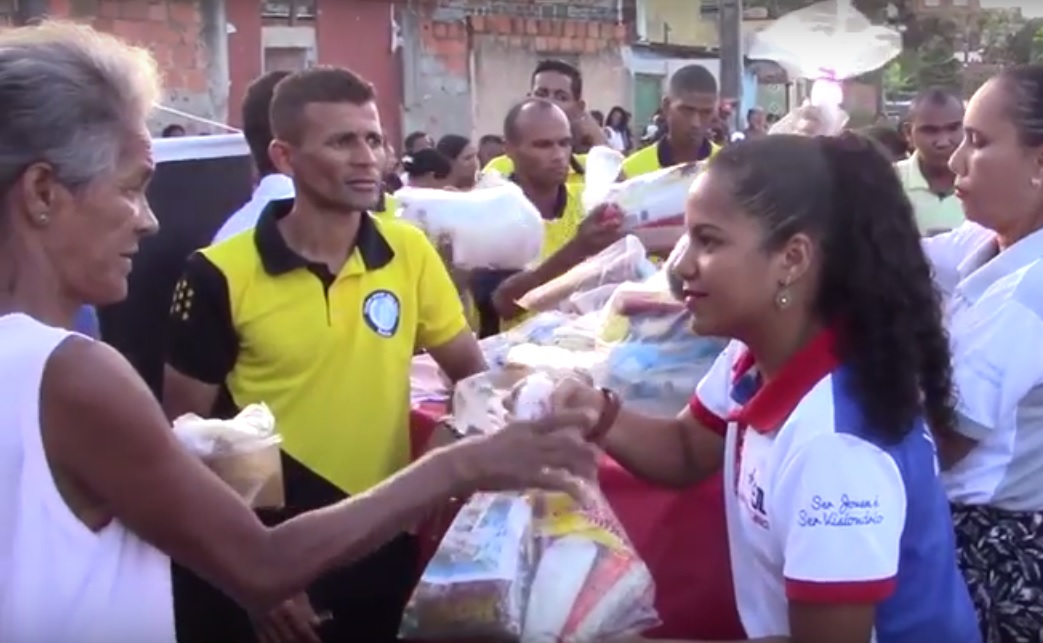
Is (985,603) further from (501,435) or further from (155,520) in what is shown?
(155,520)

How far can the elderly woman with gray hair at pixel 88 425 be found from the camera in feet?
5.49

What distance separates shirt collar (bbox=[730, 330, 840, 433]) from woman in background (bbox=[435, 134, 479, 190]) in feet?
19.8

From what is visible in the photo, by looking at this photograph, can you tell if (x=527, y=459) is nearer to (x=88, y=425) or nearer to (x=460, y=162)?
(x=88, y=425)

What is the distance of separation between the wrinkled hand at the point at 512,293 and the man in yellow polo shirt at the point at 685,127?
5.53 feet

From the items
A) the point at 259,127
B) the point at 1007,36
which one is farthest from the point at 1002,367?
the point at 1007,36

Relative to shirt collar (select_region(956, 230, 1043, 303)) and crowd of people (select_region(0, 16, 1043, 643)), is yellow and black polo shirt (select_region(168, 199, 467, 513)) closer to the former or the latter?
crowd of people (select_region(0, 16, 1043, 643))

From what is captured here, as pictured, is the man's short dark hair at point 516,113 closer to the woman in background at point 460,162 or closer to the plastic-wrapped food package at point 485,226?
the plastic-wrapped food package at point 485,226

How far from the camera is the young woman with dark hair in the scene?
1.81m

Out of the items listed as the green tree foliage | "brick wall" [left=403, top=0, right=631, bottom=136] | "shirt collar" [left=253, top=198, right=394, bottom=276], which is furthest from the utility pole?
"shirt collar" [left=253, top=198, right=394, bottom=276]

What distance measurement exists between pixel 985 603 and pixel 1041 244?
624 mm

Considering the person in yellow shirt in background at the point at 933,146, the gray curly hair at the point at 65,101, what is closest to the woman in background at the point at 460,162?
the person in yellow shirt in background at the point at 933,146

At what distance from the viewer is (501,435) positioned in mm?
1976

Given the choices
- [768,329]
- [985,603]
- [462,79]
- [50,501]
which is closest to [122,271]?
[50,501]

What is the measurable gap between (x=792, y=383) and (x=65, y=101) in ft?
3.29
